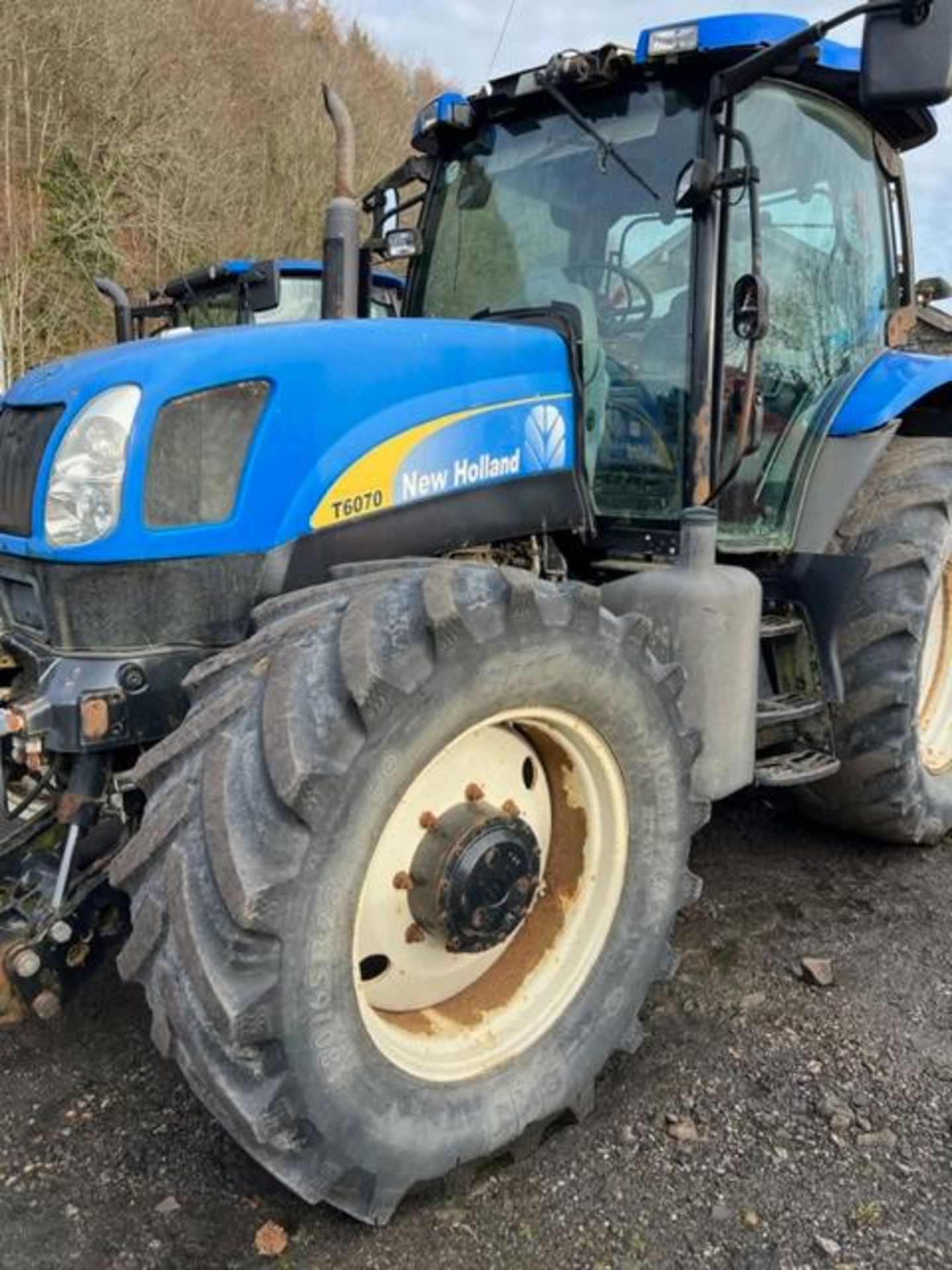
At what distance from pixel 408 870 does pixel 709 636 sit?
986 millimetres

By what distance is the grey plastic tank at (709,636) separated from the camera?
8.73 ft

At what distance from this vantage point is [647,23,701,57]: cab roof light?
2.75m

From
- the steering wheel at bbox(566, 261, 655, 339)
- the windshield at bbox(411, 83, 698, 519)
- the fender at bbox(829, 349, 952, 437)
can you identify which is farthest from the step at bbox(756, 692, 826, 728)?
the steering wheel at bbox(566, 261, 655, 339)

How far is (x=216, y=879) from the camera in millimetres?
1740

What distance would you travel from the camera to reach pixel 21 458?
2.32 m

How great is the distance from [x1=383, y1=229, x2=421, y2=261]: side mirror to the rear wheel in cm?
174

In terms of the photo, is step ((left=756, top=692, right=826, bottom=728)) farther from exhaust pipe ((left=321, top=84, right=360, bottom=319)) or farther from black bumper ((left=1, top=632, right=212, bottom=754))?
exhaust pipe ((left=321, top=84, right=360, bottom=319))

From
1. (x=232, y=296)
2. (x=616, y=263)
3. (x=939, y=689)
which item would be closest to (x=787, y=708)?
(x=939, y=689)

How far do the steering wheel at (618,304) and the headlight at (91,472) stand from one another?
1.45 m

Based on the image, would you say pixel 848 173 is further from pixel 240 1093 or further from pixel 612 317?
pixel 240 1093

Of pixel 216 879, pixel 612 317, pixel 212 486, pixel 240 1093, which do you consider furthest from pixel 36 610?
pixel 612 317

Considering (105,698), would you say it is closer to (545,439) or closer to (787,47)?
(545,439)

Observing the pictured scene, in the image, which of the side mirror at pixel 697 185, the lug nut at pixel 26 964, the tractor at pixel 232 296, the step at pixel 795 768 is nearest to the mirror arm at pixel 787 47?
the side mirror at pixel 697 185

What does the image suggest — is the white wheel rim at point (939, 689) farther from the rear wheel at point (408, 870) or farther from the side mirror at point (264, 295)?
the side mirror at point (264, 295)
